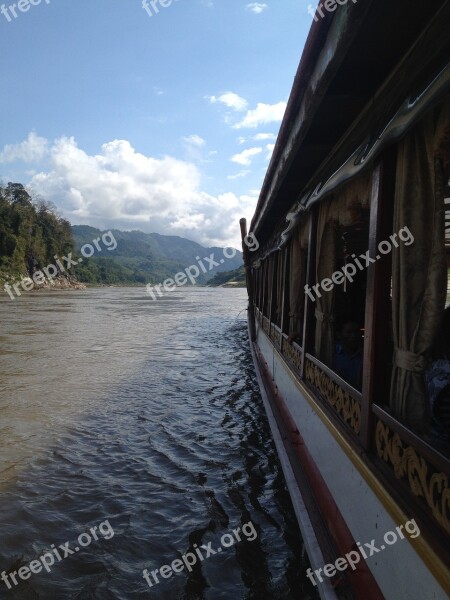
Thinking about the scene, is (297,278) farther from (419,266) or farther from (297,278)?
(419,266)

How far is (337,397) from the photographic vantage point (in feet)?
11.6

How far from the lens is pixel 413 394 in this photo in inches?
93.8

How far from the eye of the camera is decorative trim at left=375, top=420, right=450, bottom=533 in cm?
185

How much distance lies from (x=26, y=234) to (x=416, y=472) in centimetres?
9921

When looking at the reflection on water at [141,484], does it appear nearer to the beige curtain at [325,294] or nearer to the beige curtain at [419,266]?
the beige curtain at [325,294]

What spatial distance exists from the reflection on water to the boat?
0.71 m

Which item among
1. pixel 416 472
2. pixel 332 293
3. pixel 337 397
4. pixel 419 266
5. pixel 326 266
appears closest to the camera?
pixel 416 472

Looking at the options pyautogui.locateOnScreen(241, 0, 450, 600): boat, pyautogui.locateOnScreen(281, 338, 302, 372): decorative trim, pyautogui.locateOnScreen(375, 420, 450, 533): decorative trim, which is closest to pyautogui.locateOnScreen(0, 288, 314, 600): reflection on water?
pyautogui.locateOnScreen(241, 0, 450, 600): boat

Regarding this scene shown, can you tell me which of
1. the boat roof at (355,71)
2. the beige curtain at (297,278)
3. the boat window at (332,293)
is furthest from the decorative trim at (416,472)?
the beige curtain at (297,278)

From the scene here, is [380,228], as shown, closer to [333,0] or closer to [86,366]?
[333,0]

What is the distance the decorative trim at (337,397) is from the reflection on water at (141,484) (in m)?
1.47

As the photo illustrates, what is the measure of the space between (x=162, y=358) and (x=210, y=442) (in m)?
7.84

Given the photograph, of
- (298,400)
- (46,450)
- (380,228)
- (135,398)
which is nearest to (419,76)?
(380,228)

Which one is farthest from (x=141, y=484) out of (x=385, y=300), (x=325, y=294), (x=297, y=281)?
(x=385, y=300)
